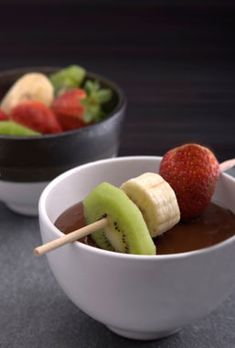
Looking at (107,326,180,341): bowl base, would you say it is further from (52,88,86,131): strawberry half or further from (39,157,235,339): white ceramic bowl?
(52,88,86,131): strawberry half

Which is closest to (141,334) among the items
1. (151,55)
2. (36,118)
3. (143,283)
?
(143,283)

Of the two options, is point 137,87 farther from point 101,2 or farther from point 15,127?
point 15,127

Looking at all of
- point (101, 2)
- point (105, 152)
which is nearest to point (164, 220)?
point (105, 152)

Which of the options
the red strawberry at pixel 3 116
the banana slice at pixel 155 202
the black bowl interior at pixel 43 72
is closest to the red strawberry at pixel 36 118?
the red strawberry at pixel 3 116

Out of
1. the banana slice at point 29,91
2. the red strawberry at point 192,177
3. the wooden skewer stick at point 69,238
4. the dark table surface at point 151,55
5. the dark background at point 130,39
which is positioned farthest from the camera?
the dark background at point 130,39

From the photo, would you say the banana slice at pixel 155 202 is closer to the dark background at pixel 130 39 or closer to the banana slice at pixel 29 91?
the banana slice at pixel 29 91

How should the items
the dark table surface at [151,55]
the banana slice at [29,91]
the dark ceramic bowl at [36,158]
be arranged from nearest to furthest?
the dark ceramic bowl at [36,158]
the banana slice at [29,91]
the dark table surface at [151,55]
